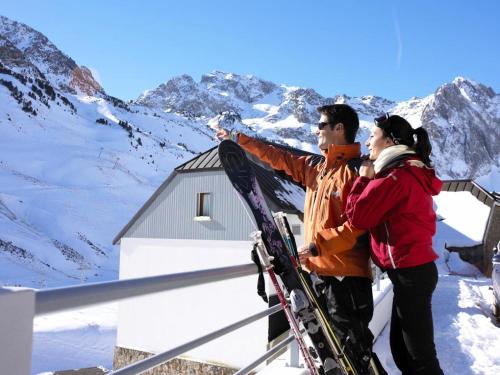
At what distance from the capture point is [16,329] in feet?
3.27

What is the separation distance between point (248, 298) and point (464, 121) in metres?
190

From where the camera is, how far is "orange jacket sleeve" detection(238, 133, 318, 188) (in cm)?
301

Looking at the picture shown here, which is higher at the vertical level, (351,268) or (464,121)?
(464,121)

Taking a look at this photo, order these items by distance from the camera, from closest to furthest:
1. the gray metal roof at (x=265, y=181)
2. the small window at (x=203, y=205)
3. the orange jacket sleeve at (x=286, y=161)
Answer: the orange jacket sleeve at (x=286, y=161)
the gray metal roof at (x=265, y=181)
the small window at (x=203, y=205)

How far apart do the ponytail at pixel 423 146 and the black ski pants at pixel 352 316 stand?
31.7 inches

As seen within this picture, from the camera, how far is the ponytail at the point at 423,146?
2.55m

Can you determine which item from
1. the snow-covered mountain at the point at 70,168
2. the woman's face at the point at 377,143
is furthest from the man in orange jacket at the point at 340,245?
the snow-covered mountain at the point at 70,168

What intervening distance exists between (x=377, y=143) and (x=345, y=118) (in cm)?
28

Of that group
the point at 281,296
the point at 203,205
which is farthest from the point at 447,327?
the point at 203,205

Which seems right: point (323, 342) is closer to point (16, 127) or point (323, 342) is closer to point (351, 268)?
point (351, 268)

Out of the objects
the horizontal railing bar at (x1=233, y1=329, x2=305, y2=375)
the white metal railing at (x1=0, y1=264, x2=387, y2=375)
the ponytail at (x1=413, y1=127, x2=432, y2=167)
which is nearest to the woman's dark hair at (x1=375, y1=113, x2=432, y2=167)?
the ponytail at (x1=413, y1=127, x2=432, y2=167)

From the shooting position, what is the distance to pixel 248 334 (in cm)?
1570

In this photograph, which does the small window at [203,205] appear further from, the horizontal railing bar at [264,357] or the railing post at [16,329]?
A: the railing post at [16,329]

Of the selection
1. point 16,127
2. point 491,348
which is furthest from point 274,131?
point 491,348
